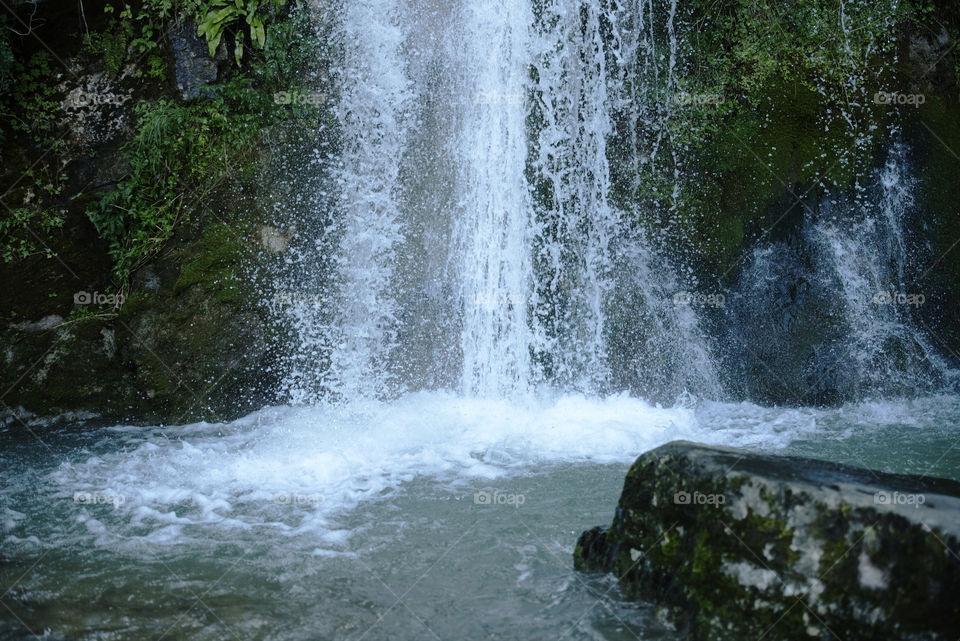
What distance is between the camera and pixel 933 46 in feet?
28.6

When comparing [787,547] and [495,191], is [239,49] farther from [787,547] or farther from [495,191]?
[787,547]

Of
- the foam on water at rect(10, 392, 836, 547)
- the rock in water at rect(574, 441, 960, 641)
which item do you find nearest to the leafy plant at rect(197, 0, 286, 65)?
the foam on water at rect(10, 392, 836, 547)

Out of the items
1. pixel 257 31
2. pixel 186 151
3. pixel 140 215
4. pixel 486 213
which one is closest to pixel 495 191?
pixel 486 213

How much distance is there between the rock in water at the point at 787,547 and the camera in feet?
9.66

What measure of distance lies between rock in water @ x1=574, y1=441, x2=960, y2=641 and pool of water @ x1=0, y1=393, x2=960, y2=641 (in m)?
0.25

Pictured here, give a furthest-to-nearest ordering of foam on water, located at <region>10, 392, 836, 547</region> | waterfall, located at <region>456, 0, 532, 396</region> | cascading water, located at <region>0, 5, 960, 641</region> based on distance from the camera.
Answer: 1. waterfall, located at <region>456, 0, 532, 396</region>
2. cascading water, located at <region>0, 5, 960, 641</region>
3. foam on water, located at <region>10, 392, 836, 547</region>

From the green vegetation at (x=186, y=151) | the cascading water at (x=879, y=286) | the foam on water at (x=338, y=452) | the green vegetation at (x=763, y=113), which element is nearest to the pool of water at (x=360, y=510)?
the foam on water at (x=338, y=452)

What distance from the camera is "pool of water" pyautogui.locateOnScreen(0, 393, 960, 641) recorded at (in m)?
3.66

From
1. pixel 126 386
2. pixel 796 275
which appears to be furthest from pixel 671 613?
pixel 126 386

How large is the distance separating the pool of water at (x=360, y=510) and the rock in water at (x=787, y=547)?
9.9 inches

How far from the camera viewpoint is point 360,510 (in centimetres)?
499

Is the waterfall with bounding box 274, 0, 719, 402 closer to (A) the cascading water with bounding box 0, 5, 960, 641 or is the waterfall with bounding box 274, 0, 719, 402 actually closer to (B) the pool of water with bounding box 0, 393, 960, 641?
(A) the cascading water with bounding box 0, 5, 960, 641

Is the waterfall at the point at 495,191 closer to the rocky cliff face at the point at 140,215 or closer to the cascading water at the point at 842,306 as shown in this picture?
the rocky cliff face at the point at 140,215

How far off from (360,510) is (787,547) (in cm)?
269
